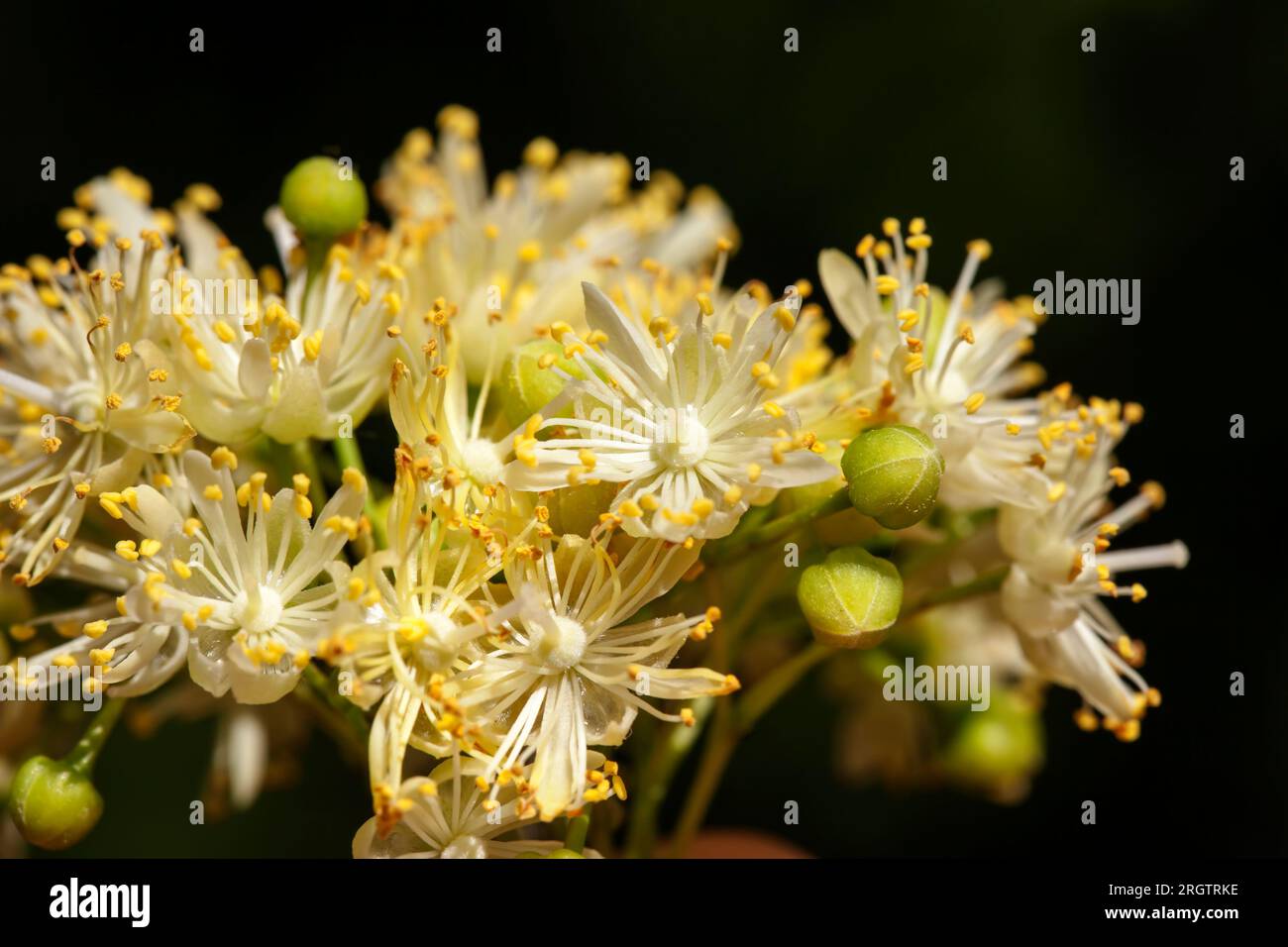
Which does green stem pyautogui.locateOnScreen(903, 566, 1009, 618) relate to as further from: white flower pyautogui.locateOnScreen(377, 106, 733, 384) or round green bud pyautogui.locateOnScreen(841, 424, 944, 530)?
white flower pyautogui.locateOnScreen(377, 106, 733, 384)

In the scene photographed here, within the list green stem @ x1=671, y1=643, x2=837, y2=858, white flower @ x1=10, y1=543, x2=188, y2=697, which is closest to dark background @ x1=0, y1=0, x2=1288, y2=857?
green stem @ x1=671, y1=643, x2=837, y2=858

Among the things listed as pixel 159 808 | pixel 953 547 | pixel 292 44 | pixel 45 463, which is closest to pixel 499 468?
pixel 45 463

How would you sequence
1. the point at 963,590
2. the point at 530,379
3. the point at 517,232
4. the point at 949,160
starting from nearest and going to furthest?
the point at 530,379 → the point at 963,590 → the point at 517,232 → the point at 949,160

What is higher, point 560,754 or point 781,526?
point 781,526

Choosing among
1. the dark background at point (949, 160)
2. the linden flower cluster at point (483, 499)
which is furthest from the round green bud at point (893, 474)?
the dark background at point (949, 160)

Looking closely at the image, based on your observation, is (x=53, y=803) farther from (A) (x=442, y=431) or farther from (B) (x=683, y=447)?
(B) (x=683, y=447)

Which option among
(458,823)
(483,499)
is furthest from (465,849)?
(483,499)

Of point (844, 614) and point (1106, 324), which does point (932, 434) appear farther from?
point (1106, 324)
